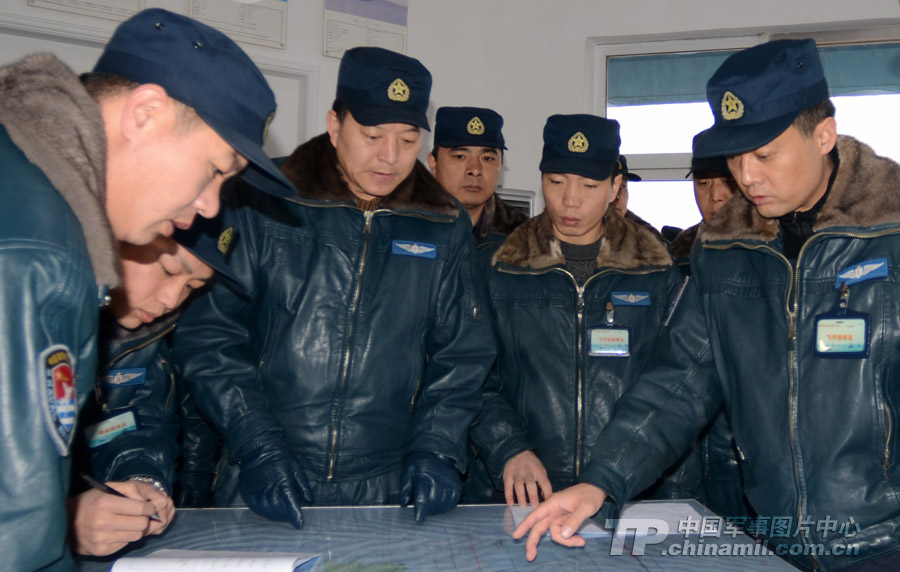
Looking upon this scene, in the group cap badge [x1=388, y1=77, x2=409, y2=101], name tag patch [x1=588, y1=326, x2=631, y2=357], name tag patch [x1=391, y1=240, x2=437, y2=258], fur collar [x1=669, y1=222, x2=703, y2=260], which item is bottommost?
name tag patch [x1=588, y1=326, x2=631, y2=357]

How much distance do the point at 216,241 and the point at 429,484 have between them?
68 centimetres

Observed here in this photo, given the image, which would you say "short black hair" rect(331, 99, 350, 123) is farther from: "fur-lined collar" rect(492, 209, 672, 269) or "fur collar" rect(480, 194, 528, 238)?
"fur collar" rect(480, 194, 528, 238)

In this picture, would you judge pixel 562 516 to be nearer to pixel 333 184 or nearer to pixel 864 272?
pixel 864 272

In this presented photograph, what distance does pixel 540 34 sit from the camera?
171 inches

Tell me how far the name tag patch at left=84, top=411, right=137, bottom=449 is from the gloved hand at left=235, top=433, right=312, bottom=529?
0.25 meters

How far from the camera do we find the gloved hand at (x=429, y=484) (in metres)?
1.57

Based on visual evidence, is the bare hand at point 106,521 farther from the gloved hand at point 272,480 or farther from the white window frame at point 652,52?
the white window frame at point 652,52

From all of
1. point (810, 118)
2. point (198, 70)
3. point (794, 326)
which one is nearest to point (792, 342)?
point (794, 326)

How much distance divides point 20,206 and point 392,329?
1.11 m

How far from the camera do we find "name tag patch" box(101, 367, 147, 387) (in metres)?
1.68

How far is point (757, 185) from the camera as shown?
60.7 inches

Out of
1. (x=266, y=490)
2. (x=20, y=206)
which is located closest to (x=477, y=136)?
(x=266, y=490)

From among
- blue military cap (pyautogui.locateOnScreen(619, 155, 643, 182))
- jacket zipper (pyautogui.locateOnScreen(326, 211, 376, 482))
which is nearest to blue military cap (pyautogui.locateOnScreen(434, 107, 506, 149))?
blue military cap (pyautogui.locateOnScreen(619, 155, 643, 182))

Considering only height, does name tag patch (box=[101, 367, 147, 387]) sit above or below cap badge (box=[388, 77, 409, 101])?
below
